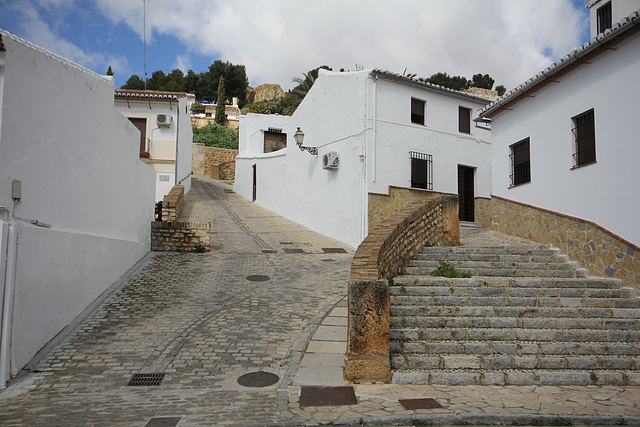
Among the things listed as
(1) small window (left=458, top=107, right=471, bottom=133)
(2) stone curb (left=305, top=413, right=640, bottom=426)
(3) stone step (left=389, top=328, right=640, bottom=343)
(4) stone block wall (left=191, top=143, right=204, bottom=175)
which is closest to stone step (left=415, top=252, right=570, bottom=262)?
(3) stone step (left=389, top=328, right=640, bottom=343)

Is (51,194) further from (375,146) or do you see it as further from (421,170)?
(421,170)

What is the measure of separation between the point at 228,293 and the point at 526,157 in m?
7.51

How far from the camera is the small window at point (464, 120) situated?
16047 millimetres

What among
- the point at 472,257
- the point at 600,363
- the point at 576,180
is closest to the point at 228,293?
the point at 472,257

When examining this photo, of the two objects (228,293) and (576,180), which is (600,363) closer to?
(576,180)

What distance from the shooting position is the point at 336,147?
49.5ft

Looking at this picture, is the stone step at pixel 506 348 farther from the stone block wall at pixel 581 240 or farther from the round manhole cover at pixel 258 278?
the round manhole cover at pixel 258 278

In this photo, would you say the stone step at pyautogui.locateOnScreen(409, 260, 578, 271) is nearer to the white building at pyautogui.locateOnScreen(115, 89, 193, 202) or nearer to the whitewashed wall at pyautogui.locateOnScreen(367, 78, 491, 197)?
the whitewashed wall at pyautogui.locateOnScreen(367, 78, 491, 197)

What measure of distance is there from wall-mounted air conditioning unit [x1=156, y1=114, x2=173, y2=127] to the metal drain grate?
51.3ft

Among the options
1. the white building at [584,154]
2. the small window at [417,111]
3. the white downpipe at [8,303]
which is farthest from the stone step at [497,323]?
the small window at [417,111]

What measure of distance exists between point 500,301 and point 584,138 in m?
4.12

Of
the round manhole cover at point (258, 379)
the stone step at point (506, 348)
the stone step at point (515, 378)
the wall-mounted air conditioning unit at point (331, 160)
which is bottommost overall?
the round manhole cover at point (258, 379)

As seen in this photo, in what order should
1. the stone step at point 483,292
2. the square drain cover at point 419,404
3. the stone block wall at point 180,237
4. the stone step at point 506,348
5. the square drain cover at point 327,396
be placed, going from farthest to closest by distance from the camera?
the stone block wall at point 180,237, the stone step at point 483,292, the stone step at point 506,348, the square drain cover at point 327,396, the square drain cover at point 419,404

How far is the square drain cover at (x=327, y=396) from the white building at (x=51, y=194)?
3503mm
